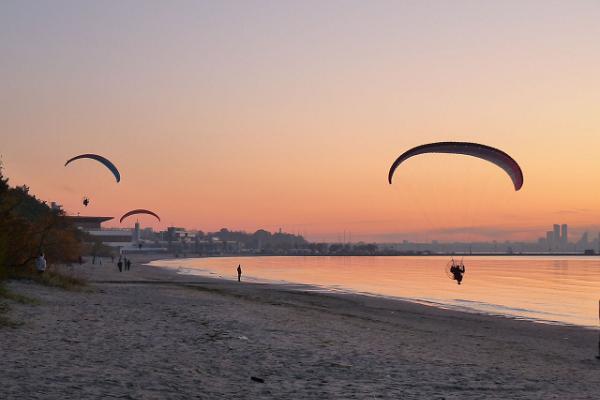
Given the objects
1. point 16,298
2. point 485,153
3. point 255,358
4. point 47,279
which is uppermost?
point 485,153

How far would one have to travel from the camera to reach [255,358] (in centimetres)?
1334

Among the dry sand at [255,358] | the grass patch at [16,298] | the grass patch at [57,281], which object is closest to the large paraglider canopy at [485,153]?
the dry sand at [255,358]

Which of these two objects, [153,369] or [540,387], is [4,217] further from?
[540,387]

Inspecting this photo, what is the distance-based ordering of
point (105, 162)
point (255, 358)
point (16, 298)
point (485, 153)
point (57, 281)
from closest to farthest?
point (255, 358)
point (16, 298)
point (57, 281)
point (485, 153)
point (105, 162)

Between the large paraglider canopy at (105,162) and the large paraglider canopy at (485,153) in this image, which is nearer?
the large paraglider canopy at (485,153)

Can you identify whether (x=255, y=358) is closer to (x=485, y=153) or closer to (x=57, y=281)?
(x=57, y=281)

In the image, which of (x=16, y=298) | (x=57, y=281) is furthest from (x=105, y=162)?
(x=16, y=298)

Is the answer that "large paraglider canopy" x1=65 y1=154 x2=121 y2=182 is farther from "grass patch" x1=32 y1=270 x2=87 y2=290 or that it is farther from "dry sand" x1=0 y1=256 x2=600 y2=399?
"dry sand" x1=0 y1=256 x2=600 y2=399

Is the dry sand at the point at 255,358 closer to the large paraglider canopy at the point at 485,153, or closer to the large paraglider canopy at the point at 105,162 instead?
the large paraglider canopy at the point at 485,153

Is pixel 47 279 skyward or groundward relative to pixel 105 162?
groundward

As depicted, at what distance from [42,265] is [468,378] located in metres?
21.1

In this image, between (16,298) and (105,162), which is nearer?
(16,298)

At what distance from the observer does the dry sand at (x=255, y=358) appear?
404 inches

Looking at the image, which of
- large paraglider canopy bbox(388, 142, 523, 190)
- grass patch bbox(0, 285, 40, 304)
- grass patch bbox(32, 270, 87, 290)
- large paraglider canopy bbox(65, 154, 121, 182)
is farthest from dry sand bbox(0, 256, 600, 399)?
large paraglider canopy bbox(65, 154, 121, 182)
